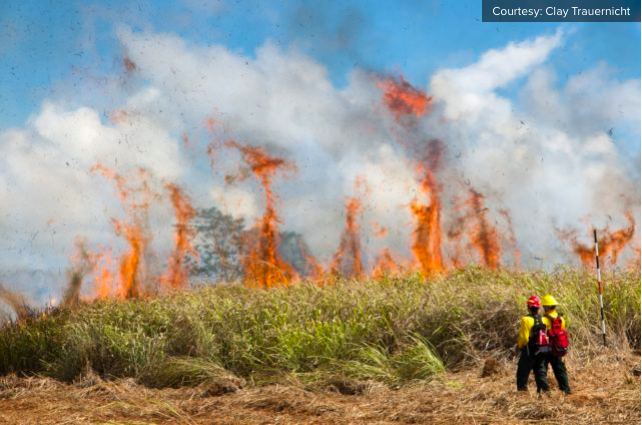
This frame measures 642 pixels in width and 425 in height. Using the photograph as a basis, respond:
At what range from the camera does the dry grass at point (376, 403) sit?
8000 mm

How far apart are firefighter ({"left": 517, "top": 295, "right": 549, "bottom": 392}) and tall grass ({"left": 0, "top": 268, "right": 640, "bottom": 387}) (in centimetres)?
186

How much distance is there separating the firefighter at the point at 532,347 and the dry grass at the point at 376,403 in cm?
19

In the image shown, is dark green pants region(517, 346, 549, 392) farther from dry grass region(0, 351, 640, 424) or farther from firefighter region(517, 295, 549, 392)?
dry grass region(0, 351, 640, 424)

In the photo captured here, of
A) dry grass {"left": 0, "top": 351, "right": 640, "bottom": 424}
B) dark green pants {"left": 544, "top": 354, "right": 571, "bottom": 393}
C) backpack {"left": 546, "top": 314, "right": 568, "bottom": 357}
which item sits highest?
backpack {"left": 546, "top": 314, "right": 568, "bottom": 357}

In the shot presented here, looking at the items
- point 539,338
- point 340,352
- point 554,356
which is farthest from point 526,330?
point 340,352

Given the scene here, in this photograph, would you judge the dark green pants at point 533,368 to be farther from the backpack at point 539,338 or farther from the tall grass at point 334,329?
the tall grass at point 334,329

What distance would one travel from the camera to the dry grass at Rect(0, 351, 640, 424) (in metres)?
8.00

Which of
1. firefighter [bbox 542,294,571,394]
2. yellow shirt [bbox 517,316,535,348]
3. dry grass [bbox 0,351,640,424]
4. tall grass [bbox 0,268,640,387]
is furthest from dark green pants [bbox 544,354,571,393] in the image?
tall grass [bbox 0,268,640,387]

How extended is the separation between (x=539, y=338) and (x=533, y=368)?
0.41 metres

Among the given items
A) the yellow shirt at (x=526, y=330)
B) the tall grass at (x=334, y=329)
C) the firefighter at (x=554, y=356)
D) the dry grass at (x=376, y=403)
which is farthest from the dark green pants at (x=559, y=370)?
the tall grass at (x=334, y=329)

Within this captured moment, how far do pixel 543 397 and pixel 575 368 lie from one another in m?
2.46

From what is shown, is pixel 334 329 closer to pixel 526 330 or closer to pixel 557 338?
pixel 526 330

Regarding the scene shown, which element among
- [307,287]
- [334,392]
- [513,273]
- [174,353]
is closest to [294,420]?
[334,392]

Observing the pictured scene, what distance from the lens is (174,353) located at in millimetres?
13016
